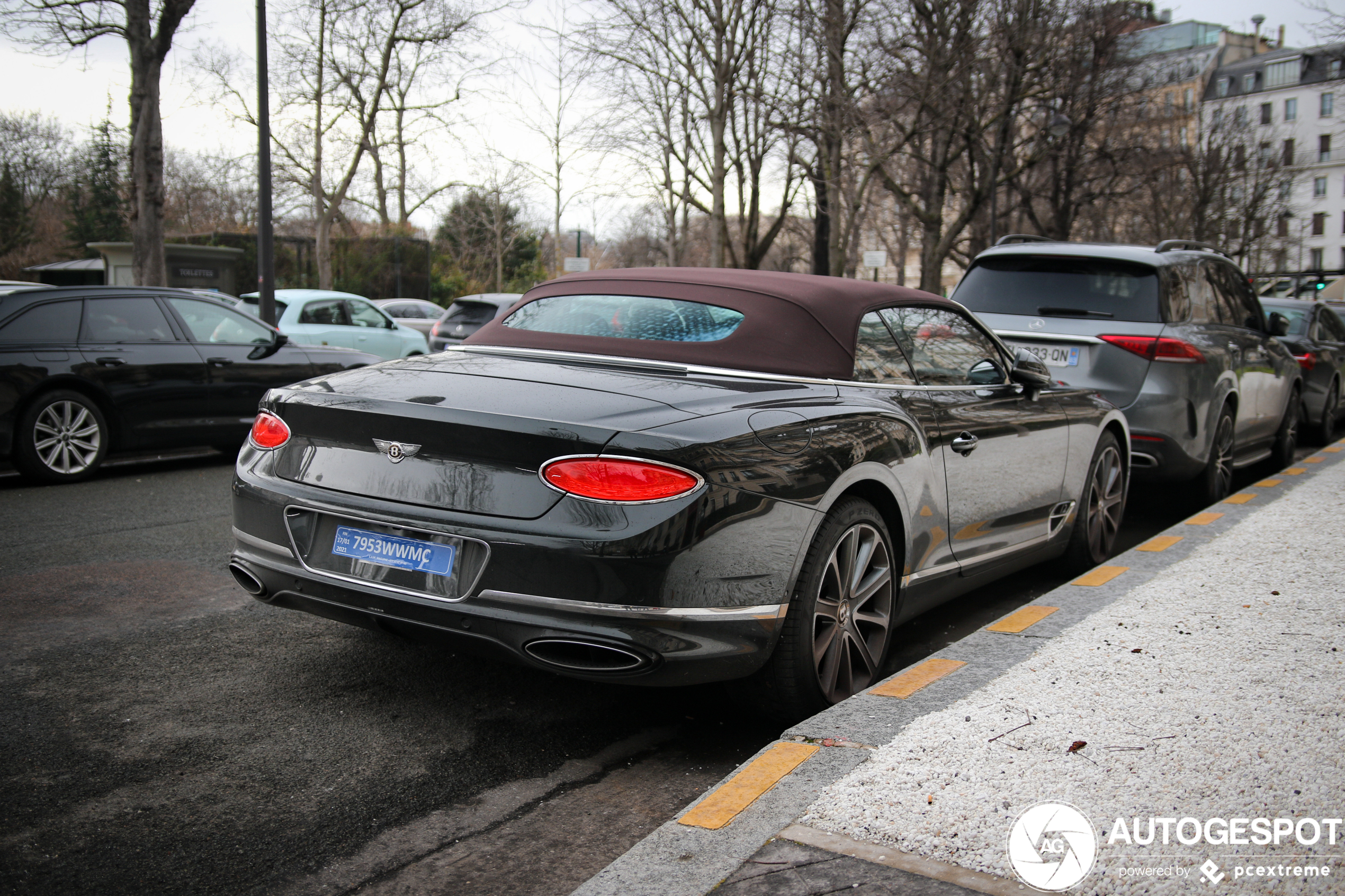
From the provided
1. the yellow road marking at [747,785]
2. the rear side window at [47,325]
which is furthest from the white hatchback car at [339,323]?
the yellow road marking at [747,785]

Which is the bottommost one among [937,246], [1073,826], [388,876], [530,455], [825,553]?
[388,876]

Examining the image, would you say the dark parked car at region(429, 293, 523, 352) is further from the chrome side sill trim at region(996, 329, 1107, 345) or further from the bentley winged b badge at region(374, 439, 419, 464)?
the bentley winged b badge at region(374, 439, 419, 464)

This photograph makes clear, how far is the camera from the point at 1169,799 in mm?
2701

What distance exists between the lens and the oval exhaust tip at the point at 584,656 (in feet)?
10.3

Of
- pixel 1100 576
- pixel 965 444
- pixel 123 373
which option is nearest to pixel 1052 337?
pixel 1100 576

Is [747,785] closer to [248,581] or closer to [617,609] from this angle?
[617,609]

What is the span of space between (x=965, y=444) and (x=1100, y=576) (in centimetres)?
121

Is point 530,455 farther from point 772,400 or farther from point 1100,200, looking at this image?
point 1100,200

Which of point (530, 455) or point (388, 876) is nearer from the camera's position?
point (388, 876)

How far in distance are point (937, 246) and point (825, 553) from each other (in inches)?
1063

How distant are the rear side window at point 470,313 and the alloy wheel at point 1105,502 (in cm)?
1254

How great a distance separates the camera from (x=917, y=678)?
12.1 feet

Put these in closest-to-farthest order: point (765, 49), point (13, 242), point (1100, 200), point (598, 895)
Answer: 1. point (598, 895)
2. point (765, 49)
3. point (1100, 200)
4. point (13, 242)

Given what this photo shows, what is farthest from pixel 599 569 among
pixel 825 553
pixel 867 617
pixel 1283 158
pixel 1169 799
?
pixel 1283 158
